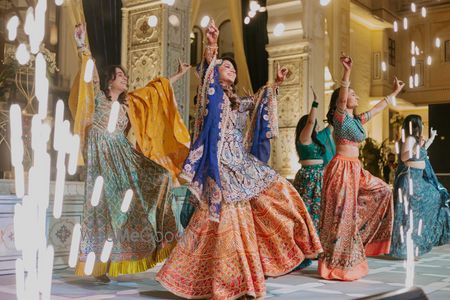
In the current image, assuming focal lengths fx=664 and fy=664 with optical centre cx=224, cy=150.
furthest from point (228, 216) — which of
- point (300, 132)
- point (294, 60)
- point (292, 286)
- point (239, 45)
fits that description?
point (239, 45)

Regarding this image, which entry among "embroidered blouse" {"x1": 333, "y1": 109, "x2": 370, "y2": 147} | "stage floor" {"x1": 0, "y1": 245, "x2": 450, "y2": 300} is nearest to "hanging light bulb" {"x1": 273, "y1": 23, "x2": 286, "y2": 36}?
"embroidered blouse" {"x1": 333, "y1": 109, "x2": 370, "y2": 147}

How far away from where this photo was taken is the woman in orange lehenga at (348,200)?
15.8ft

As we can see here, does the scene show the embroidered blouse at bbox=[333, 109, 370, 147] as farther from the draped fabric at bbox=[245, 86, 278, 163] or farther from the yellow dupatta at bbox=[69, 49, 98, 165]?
the yellow dupatta at bbox=[69, 49, 98, 165]

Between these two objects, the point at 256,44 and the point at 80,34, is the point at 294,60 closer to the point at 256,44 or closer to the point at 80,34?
the point at 256,44

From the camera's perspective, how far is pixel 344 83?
4.82m

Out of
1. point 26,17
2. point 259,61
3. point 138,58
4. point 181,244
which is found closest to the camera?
point 181,244

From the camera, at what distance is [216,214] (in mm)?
3678

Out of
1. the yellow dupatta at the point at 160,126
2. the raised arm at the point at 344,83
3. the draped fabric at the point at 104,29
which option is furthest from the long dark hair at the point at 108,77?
the draped fabric at the point at 104,29

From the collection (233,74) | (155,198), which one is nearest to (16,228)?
(155,198)

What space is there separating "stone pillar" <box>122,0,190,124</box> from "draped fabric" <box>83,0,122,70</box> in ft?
0.80

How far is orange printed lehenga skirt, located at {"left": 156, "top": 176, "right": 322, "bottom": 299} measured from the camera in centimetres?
359

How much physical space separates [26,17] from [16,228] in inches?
169

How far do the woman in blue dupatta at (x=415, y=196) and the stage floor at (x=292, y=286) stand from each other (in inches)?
40.7

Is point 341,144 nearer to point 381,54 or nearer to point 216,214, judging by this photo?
point 216,214
